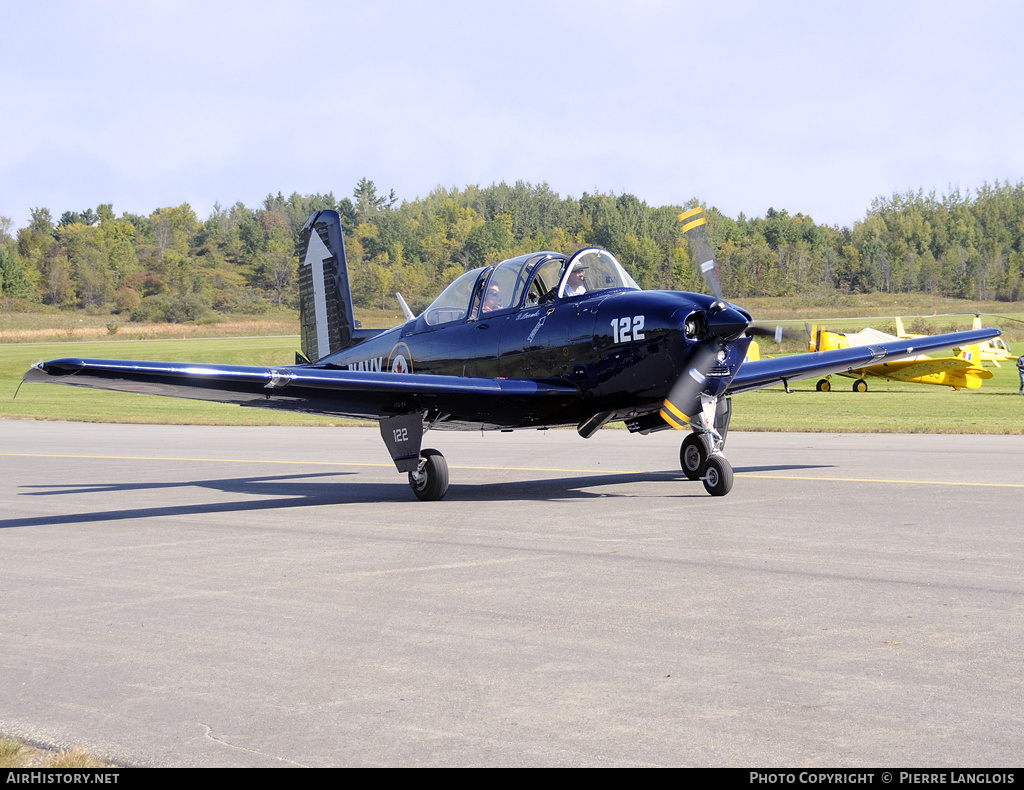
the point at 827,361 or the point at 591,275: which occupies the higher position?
the point at 591,275

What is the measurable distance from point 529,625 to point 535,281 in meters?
7.53

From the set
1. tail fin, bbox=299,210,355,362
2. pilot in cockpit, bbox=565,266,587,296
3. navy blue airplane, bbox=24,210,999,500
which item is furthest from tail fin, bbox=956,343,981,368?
pilot in cockpit, bbox=565,266,587,296

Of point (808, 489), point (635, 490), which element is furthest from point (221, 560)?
point (808, 489)

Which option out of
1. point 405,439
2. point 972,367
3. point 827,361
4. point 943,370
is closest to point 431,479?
point 405,439

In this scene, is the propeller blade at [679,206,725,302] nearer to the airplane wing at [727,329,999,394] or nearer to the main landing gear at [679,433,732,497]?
the airplane wing at [727,329,999,394]

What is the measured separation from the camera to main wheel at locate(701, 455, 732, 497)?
1221 centimetres

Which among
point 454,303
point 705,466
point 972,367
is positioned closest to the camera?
point 705,466

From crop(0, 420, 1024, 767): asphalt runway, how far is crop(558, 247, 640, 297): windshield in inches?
105

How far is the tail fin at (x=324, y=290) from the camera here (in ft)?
59.0

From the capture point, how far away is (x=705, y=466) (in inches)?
504

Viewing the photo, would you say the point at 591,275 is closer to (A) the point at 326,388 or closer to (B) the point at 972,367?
(A) the point at 326,388

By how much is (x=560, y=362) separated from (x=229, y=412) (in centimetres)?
2328

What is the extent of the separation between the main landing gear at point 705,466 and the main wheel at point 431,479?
328 centimetres

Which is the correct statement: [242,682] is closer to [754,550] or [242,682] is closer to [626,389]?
[754,550]
